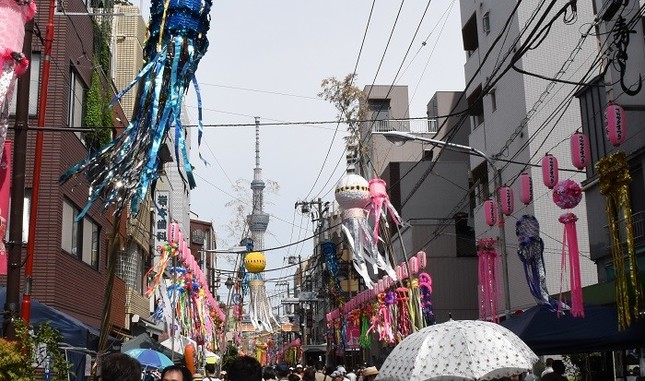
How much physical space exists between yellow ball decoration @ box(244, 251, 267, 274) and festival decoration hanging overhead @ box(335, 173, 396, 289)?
1368 cm

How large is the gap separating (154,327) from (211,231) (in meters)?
57.1

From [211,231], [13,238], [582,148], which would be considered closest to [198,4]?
[13,238]

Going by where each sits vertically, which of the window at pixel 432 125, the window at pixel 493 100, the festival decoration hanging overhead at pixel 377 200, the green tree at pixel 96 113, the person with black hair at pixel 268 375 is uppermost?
the window at pixel 432 125

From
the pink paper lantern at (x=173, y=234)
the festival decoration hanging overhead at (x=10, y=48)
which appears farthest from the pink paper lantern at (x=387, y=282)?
the festival decoration hanging overhead at (x=10, y=48)

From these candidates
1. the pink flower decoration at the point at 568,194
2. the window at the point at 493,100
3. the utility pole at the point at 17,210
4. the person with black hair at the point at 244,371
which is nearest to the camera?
the person with black hair at the point at 244,371

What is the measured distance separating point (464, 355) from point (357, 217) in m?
13.2

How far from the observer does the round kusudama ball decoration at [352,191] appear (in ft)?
61.6

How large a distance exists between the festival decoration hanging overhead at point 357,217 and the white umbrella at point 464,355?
38.5 feet

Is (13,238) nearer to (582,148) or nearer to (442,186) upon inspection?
(582,148)

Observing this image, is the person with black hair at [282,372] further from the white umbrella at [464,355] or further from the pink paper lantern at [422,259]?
the pink paper lantern at [422,259]

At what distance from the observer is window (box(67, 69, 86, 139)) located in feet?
71.7

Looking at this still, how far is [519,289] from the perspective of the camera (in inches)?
1108

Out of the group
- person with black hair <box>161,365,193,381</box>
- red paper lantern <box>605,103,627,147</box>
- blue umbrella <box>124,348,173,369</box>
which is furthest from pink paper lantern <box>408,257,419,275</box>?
person with black hair <box>161,365,193,381</box>

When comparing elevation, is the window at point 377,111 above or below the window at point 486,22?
above
